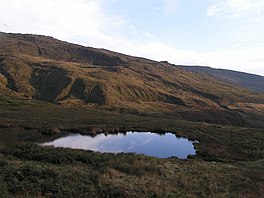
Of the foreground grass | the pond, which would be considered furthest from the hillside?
the foreground grass

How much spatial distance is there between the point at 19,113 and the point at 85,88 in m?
59.0

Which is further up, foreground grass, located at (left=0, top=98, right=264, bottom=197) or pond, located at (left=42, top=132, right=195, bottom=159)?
foreground grass, located at (left=0, top=98, right=264, bottom=197)

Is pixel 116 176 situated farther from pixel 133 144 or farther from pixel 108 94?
pixel 108 94

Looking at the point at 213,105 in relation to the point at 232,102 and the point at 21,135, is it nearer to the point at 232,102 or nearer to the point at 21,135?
the point at 232,102

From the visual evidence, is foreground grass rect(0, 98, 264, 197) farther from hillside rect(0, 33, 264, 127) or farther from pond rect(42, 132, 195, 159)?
hillside rect(0, 33, 264, 127)

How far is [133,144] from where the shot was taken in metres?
48.8

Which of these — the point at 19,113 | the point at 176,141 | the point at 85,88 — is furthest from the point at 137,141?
the point at 85,88

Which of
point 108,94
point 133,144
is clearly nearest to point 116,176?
point 133,144

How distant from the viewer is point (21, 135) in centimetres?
4778

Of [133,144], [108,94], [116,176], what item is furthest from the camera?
[108,94]

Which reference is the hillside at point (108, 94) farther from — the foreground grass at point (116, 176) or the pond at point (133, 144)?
the foreground grass at point (116, 176)

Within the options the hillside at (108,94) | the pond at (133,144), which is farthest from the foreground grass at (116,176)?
the hillside at (108,94)

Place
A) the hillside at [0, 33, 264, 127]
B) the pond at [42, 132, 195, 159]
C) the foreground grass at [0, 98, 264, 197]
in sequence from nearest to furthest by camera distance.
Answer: the foreground grass at [0, 98, 264, 197] < the pond at [42, 132, 195, 159] < the hillside at [0, 33, 264, 127]

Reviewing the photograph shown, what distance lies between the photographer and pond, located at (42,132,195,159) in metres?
43.3
